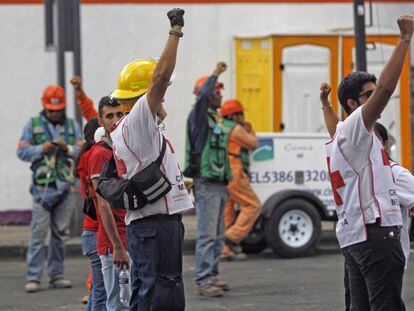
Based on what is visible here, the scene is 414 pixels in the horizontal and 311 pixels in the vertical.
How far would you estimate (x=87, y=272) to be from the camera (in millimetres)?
12695

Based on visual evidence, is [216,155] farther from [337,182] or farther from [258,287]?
[337,182]

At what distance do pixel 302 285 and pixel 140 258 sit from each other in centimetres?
527

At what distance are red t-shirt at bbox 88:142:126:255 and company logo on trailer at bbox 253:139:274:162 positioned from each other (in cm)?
621

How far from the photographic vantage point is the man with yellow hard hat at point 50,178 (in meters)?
11.4

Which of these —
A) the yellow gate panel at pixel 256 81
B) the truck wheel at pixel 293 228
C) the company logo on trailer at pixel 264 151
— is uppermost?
the yellow gate panel at pixel 256 81

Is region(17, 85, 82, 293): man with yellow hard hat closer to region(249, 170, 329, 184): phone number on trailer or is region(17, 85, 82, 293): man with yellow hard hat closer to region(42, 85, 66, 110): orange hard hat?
region(42, 85, 66, 110): orange hard hat

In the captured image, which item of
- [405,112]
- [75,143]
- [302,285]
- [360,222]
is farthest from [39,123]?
[405,112]

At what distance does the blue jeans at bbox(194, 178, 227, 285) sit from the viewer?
10562 mm

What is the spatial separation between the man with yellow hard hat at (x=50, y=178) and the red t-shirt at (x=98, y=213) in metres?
4.09

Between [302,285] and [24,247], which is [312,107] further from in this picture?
[302,285]

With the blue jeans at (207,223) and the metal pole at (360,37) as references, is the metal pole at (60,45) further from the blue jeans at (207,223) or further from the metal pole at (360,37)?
the blue jeans at (207,223)

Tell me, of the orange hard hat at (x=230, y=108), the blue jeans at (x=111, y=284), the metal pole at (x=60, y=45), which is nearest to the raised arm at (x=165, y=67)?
the blue jeans at (x=111, y=284)

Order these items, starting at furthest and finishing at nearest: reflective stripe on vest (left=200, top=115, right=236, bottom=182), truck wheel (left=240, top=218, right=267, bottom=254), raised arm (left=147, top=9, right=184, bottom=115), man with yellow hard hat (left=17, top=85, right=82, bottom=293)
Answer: truck wheel (left=240, top=218, right=267, bottom=254), man with yellow hard hat (left=17, top=85, right=82, bottom=293), reflective stripe on vest (left=200, top=115, right=236, bottom=182), raised arm (left=147, top=9, right=184, bottom=115)

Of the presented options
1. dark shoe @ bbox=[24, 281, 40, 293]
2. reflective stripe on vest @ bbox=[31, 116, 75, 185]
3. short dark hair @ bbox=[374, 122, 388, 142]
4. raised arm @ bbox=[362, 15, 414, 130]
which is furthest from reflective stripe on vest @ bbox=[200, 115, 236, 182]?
raised arm @ bbox=[362, 15, 414, 130]
